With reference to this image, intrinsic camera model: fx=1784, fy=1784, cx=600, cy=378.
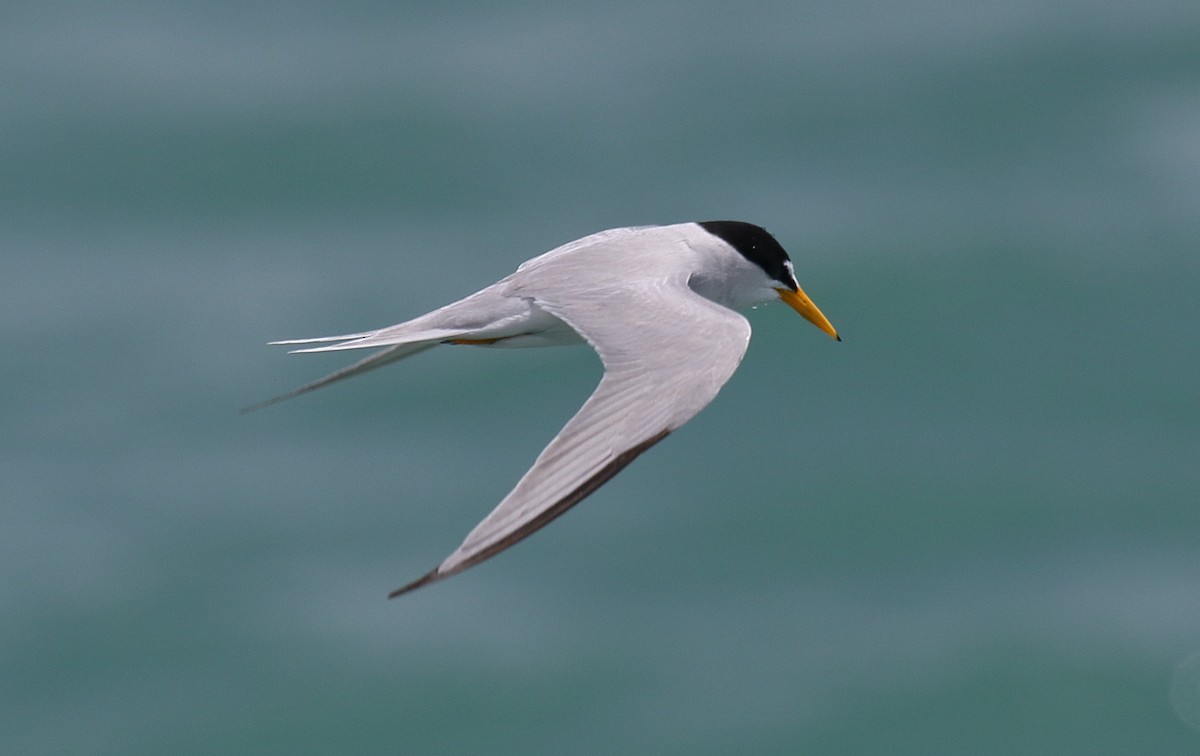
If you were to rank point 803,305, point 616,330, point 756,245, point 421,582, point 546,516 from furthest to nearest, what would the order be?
point 803,305, point 756,245, point 616,330, point 546,516, point 421,582

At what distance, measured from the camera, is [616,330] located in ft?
20.5

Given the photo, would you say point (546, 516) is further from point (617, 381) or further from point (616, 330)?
point (616, 330)

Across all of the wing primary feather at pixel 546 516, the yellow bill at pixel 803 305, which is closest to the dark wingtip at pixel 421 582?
the wing primary feather at pixel 546 516

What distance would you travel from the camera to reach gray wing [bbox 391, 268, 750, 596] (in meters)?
4.82

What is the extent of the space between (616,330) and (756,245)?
1.34 meters

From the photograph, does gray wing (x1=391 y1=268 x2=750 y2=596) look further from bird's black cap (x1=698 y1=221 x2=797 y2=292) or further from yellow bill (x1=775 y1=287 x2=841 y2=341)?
yellow bill (x1=775 y1=287 x2=841 y2=341)

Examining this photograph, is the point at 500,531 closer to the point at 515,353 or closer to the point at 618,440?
the point at 618,440

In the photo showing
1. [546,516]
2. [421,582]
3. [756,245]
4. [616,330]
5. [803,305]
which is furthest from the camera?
[803,305]

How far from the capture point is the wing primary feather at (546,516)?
4461mm

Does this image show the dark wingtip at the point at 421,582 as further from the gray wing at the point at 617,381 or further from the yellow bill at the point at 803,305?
the yellow bill at the point at 803,305

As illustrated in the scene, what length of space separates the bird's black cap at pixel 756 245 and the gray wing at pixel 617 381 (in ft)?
2.01

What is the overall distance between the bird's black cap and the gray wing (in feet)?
2.01

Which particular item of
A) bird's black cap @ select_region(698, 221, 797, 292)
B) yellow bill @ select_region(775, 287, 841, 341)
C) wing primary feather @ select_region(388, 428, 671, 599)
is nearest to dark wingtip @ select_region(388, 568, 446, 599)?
wing primary feather @ select_region(388, 428, 671, 599)

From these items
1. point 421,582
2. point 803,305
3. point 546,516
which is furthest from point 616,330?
point 421,582
